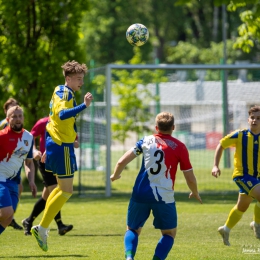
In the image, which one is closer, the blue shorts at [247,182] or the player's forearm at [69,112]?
the player's forearm at [69,112]

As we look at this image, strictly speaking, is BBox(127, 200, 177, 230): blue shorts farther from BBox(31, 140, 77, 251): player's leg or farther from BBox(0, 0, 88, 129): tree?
BBox(0, 0, 88, 129): tree

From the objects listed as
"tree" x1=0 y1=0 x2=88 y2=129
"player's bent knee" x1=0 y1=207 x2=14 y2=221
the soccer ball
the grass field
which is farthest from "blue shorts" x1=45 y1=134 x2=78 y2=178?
"tree" x1=0 y1=0 x2=88 y2=129

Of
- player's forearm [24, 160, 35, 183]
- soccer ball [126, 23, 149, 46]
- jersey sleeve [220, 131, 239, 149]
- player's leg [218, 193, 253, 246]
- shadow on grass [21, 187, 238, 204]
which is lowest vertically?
shadow on grass [21, 187, 238, 204]

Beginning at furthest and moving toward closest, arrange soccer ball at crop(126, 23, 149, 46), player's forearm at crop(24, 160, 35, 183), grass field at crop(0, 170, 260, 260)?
soccer ball at crop(126, 23, 149, 46) → player's forearm at crop(24, 160, 35, 183) → grass field at crop(0, 170, 260, 260)

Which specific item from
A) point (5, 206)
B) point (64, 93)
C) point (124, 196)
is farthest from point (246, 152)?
point (124, 196)

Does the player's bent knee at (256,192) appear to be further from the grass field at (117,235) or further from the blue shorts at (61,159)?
the blue shorts at (61,159)

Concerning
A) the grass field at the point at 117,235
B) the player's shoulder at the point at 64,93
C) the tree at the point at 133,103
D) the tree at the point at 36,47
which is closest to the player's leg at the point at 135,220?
the grass field at the point at 117,235

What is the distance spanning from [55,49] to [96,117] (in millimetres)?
3696

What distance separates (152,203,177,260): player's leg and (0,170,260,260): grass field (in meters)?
1.07

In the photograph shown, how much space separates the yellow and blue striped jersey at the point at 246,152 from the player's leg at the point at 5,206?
299cm

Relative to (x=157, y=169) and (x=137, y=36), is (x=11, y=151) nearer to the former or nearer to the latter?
(x=157, y=169)

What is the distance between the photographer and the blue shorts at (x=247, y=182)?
388 inches

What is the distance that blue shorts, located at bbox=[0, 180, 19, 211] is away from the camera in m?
8.66

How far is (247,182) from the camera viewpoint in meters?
9.87
